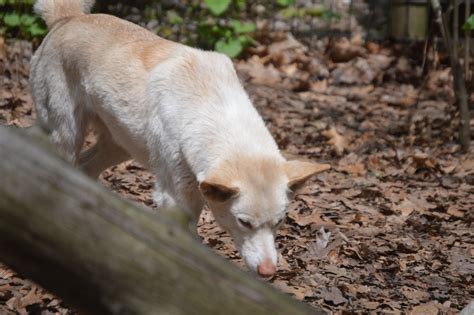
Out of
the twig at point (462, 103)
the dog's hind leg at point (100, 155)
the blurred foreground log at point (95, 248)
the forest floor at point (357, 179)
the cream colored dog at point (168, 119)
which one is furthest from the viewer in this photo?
the twig at point (462, 103)

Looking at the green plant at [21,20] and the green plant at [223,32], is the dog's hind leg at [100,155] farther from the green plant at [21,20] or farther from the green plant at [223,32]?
the green plant at [223,32]

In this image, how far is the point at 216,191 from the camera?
3.85 m

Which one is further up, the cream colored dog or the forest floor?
the cream colored dog

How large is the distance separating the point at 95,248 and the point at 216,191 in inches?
97.7

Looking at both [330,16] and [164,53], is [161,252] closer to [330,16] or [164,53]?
[164,53]

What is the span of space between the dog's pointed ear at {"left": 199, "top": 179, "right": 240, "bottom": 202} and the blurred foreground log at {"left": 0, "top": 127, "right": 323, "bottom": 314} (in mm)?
2314

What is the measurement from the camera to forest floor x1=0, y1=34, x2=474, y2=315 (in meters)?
4.72

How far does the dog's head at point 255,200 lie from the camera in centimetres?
390

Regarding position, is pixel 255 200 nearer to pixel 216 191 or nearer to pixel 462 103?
pixel 216 191

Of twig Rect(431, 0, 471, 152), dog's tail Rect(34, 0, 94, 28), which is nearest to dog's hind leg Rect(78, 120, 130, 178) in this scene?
dog's tail Rect(34, 0, 94, 28)

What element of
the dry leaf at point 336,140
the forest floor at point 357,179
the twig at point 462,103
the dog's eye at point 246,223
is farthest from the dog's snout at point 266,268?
the twig at point 462,103

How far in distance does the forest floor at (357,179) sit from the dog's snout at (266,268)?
27.7 inches

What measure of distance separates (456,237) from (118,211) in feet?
15.2

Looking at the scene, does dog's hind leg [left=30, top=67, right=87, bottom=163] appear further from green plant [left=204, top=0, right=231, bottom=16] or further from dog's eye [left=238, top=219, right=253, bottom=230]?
green plant [left=204, top=0, right=231, bottom=16]
